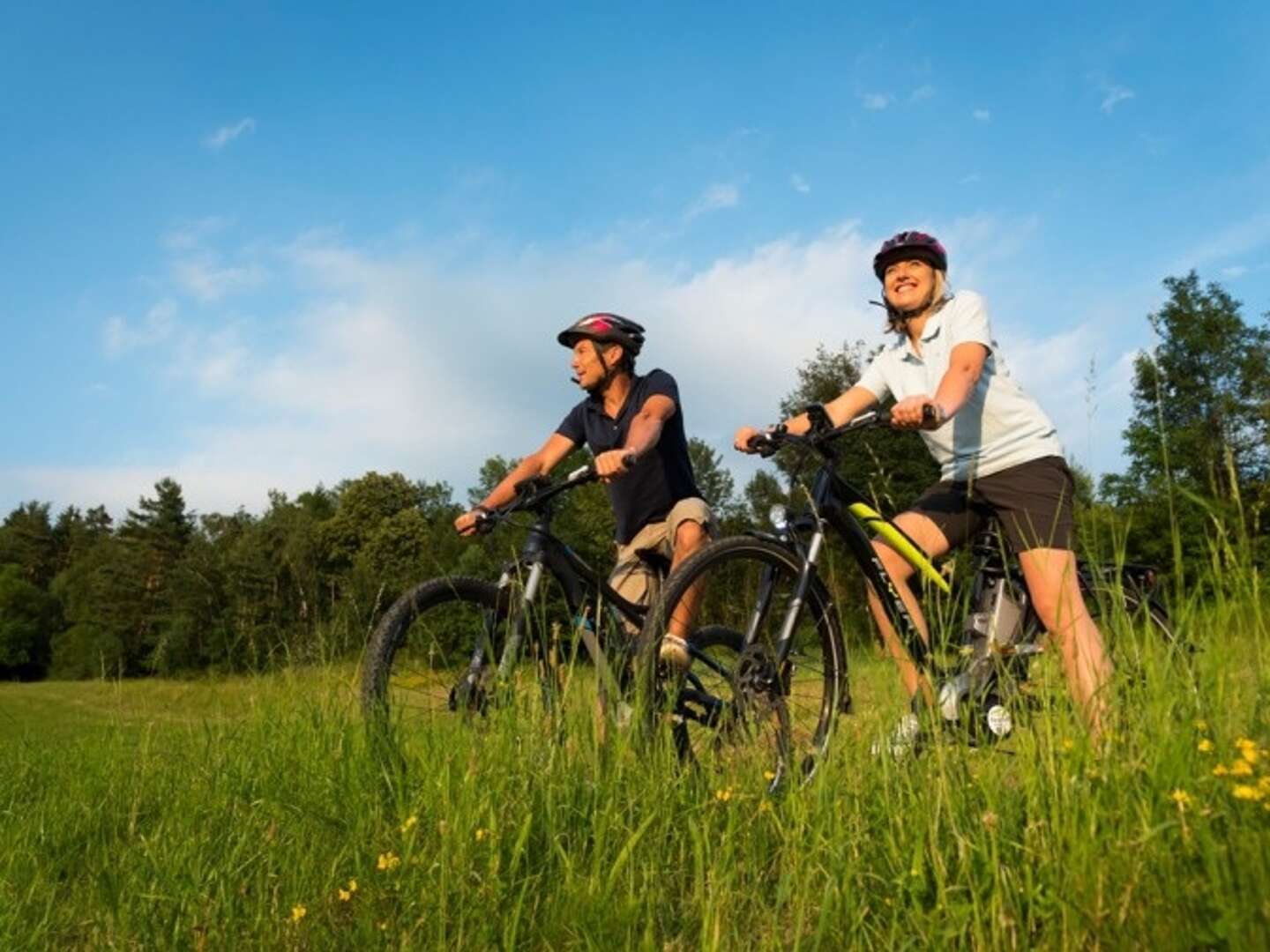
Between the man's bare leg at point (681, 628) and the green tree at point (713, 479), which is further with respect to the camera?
the green tree at point (713, 479)

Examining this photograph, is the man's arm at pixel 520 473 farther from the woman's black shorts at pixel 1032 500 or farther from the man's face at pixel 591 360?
Result: the woman's black shorts at pixel 1032 500

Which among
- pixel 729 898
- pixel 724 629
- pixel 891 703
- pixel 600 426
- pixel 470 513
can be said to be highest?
pixel 600 426

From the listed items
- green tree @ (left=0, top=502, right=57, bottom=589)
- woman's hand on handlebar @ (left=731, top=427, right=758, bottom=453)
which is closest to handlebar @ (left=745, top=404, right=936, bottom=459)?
woman's hand on handlebar @ (left=731, top=427, right=758, bottom=453)

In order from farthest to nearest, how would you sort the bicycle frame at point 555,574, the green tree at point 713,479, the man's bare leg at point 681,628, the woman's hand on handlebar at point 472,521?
the green tree at point 713,479
the woman's hand on handlebar at point 472,521
the bicycle frame at point 555,574
the man's bare leg at point 681,628

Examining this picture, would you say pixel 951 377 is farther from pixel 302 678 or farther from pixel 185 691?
pixel 185 691

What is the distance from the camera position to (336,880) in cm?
304

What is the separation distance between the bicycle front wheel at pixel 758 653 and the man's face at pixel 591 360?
1.36 metres

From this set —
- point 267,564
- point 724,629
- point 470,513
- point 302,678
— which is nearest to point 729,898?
point 724,629

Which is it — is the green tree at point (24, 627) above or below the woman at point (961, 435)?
above

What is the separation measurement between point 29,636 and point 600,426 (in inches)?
3335

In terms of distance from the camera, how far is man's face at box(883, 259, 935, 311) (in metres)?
4.60

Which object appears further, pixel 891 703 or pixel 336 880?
pixel 891 703

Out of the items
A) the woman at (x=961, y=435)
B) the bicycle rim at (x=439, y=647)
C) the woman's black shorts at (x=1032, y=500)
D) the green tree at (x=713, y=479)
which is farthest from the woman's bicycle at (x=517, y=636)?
the green tree at (x=713, y=479)

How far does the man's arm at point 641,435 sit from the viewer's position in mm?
4383
